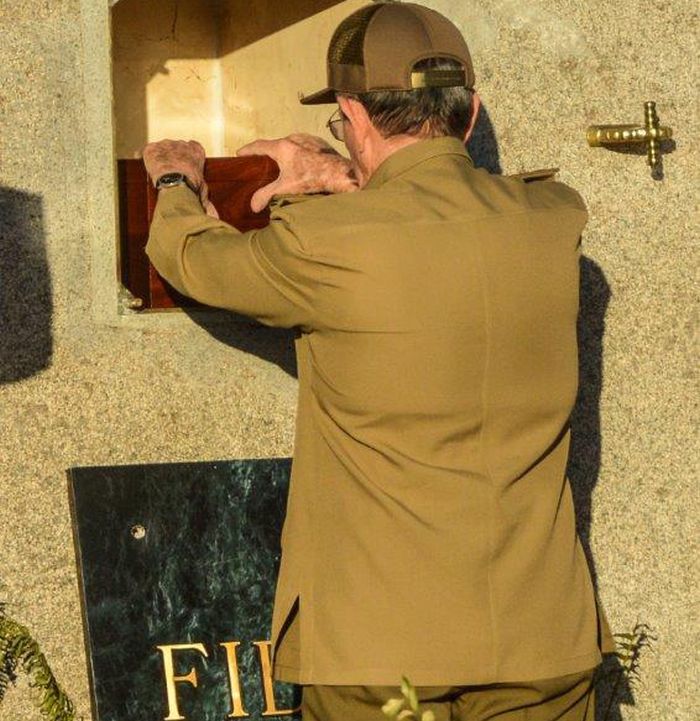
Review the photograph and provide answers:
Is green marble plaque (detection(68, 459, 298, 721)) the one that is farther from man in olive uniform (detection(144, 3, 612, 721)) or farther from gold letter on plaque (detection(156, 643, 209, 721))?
man in olive uniform (detection(144, 3, 612, 721))

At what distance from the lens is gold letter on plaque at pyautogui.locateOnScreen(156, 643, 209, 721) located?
13.5 ft

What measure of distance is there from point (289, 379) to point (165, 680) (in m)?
0.75

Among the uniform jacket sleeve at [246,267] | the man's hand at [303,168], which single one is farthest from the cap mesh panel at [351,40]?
the man's hand at [303,168]

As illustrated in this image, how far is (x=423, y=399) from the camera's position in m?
3.46

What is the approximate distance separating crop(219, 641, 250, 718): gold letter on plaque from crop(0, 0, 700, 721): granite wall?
32 cm

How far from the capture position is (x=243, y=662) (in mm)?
4219

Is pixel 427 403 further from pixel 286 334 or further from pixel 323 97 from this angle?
pixel 286 334

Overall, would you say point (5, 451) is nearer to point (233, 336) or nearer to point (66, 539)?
point (66, 539)

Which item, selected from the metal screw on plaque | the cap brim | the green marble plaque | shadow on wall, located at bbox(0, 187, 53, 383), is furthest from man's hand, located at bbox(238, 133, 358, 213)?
the metal screw on plaque

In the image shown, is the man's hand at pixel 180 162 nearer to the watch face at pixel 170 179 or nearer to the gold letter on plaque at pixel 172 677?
the watch face at pixel 170 179

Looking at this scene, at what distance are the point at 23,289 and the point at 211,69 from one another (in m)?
1.34

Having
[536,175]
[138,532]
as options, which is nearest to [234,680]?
[138,532]

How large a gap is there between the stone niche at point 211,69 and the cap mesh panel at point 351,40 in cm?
105

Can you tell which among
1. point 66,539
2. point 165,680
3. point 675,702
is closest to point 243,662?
point 165,680
